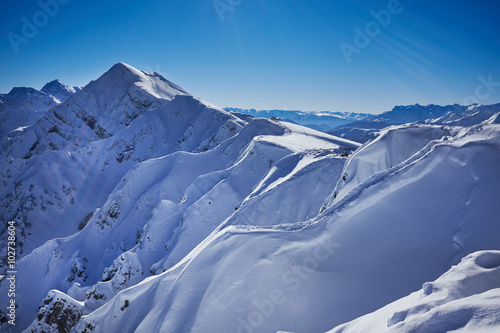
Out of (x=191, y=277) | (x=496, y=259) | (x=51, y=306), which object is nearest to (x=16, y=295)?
(x=51, y=306)

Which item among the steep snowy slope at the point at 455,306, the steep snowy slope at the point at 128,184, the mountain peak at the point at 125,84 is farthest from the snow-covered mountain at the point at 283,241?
the mountain peak at the point at 125,84

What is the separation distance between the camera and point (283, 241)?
34.0 ft

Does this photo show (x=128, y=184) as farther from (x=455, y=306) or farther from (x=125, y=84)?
(x=125, y=84)

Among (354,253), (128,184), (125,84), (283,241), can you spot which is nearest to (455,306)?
(354,253)

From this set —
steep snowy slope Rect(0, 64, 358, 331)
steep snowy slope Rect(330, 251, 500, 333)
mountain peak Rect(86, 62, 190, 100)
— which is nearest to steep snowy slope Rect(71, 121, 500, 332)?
steep snowy slope Rect(330, 251, 500, 333)

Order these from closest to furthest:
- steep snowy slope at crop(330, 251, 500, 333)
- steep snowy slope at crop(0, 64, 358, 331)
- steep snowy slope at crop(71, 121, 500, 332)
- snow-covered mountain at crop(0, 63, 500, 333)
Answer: steep snowy slope at crop(330, 251, 500, 333) < steep snowy slope at crop(71, 121, 500, 332) < snow-covered mountain at crop(0, 63, 500, 333) < steep snowy slope at crop(0, 64, 358, 331)

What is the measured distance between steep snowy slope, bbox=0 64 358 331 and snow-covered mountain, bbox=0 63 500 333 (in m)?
0.21

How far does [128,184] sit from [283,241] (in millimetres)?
38200

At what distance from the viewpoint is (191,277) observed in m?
11.0

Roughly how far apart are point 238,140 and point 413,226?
119ft

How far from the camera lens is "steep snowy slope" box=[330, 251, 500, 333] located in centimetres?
402

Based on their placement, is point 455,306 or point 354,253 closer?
point 455,306

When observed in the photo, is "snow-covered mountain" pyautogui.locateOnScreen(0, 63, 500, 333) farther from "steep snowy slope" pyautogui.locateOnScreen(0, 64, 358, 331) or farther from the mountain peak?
the mountain peak

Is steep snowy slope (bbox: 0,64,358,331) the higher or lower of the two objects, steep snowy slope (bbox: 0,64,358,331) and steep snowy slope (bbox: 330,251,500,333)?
the higher
